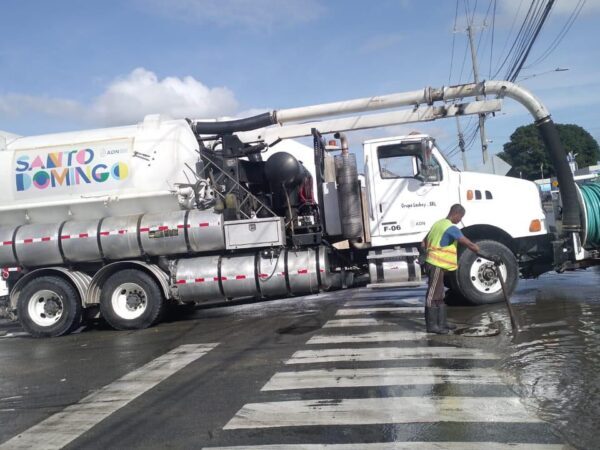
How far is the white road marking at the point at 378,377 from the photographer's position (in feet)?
18.5

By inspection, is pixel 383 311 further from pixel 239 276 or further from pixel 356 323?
pixel 239 276

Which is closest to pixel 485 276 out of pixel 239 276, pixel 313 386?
pixel 239 276

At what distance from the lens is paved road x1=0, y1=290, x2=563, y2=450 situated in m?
4.43

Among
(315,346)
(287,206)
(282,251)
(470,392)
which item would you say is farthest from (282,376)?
(287,206)

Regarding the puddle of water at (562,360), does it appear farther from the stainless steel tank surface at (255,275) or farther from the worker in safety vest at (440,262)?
the stainless steel tank surface at (255,275)

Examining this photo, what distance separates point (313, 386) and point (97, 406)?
218cm

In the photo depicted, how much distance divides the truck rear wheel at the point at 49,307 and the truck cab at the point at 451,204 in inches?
218

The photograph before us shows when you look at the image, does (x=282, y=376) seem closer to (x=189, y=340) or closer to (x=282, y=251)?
(x=189, y=340)

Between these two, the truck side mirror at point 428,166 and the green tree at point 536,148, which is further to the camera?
the green tree at point 536,148

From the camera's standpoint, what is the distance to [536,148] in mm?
63562

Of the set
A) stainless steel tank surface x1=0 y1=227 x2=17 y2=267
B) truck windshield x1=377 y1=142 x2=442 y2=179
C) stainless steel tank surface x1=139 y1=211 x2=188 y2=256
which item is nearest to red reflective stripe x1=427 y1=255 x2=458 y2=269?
truck windshield x1=377 y1=142 x2=442 y2=179

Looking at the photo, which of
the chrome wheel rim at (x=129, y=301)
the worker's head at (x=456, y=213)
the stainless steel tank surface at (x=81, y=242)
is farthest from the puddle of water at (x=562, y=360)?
the stainless steel tank surface at (x=81, y=242)

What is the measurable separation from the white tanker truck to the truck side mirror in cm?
3

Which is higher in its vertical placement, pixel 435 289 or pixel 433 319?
pixel 435 289
